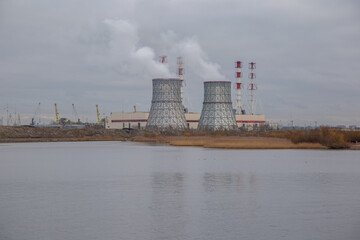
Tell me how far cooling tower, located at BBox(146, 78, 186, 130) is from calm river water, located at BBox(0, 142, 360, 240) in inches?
2439

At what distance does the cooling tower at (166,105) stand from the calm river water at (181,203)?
203 feet

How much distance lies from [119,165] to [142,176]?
7.17m

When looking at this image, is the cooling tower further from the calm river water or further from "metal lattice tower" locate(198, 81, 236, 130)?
the calm river water

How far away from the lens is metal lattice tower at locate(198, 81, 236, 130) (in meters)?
93.9

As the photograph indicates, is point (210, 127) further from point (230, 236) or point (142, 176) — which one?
point (230, 236)

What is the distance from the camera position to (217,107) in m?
95.6

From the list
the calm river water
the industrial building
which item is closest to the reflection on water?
the calm river water

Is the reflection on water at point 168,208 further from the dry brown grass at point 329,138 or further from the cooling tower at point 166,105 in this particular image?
the cooling tower at point 166,105

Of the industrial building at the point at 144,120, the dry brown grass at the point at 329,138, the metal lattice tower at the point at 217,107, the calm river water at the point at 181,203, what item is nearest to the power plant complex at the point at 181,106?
the metal lattice tower at the point at 217,107

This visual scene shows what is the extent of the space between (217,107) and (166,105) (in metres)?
9.53

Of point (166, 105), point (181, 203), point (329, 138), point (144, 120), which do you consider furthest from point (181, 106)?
point (181, 203)

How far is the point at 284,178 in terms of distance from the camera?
26.1 meters

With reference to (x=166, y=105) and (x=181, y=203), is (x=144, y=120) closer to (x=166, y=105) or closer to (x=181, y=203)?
(x=166, y=105)

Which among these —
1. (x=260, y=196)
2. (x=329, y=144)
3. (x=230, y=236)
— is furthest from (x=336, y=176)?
(x=329, y=144)
